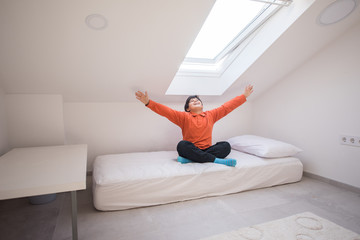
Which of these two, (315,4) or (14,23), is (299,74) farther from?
(14,23)

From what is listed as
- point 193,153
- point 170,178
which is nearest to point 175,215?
point 170,178

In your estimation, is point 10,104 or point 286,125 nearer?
point 10,104

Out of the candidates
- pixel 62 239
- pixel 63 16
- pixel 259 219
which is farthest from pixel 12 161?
pixel 259 219

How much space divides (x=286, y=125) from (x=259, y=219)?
1564 mm

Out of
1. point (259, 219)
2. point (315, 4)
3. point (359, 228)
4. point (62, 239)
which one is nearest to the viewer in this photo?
point (62, 239)

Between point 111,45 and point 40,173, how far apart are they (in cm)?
110

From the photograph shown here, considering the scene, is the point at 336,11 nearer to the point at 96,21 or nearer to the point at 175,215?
the point at 96,21

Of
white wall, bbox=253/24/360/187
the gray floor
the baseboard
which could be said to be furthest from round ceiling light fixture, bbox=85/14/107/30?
the baseboard

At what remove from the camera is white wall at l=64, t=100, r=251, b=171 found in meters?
2.39

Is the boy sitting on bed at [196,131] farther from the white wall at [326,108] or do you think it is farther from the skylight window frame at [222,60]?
the white wall at [326,108]

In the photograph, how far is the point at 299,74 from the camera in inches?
100

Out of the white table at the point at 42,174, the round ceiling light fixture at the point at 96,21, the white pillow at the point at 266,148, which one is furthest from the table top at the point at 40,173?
the white pillow at the point at 266,148

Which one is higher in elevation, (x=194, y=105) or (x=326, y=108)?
(x=194, y=105)

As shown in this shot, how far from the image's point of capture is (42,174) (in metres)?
1.16
